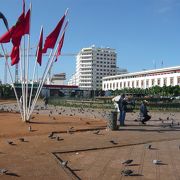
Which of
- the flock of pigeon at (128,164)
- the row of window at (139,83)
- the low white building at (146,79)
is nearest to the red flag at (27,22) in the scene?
the flock of pigeon at (128,164)

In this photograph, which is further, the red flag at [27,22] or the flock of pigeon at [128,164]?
the red flag at [27,22]

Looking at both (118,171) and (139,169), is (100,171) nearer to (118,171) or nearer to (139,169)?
(118,171)

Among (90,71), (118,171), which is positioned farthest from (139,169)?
(90,71)

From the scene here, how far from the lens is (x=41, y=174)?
24.3ft

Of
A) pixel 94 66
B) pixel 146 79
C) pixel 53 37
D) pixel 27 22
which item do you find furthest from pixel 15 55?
pixel 94 66

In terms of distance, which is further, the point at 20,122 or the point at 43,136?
the point at 20,122

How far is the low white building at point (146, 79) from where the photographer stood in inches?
4228

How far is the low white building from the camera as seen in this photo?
352 ft

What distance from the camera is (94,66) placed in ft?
531

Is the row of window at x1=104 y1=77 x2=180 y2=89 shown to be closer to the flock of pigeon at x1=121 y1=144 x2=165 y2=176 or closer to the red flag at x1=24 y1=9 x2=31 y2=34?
the red flag at x1=24 y1=9 x2=31 y2=34

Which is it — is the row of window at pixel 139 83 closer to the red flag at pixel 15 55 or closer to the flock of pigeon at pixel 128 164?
the red flag at pixel 15 55

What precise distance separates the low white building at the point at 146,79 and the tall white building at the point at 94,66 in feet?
23.7

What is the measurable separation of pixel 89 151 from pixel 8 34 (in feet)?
25.9

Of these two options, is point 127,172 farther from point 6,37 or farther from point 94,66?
point 94,66
